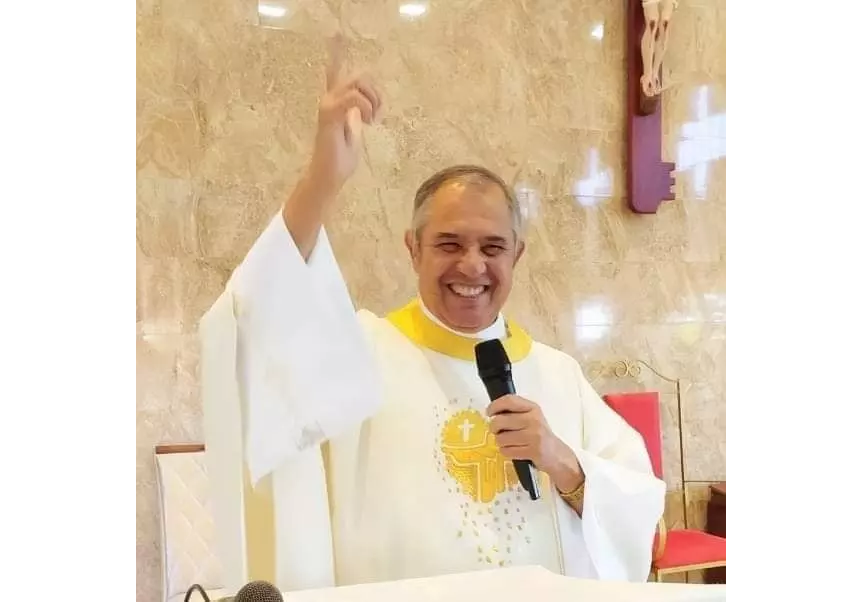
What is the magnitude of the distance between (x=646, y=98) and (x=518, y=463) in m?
0.76

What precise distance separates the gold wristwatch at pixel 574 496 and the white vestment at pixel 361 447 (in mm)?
11

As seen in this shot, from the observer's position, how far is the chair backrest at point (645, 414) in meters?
1.74

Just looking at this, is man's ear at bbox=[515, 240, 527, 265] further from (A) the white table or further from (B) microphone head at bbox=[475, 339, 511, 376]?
(A) the white table

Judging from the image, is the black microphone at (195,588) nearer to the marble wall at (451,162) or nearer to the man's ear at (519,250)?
A: the marble wall at (451,162)

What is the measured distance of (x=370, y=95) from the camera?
157 centimetres

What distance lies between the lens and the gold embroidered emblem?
1.58 m

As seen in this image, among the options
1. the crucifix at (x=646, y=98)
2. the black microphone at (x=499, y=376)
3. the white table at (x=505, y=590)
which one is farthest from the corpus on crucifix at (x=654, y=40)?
the white table at (x=505, y=590)

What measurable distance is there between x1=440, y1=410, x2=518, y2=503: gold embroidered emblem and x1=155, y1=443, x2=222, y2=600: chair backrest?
1.37 feet

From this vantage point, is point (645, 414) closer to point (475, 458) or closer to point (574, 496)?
point (574, 496)

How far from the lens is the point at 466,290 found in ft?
5.30

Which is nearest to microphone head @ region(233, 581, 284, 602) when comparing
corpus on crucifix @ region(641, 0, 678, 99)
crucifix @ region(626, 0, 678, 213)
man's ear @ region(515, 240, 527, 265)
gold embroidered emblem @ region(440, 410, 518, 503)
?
gold embroidered emblem @ region(440, 410, 518, 503)
